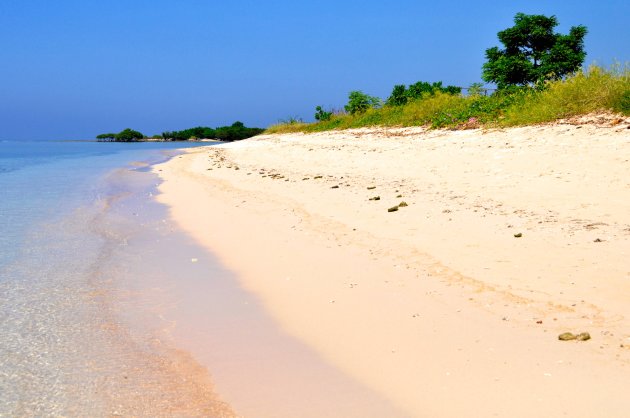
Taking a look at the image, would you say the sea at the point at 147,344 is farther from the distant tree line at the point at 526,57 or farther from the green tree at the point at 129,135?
the green tree at the point at 129,135

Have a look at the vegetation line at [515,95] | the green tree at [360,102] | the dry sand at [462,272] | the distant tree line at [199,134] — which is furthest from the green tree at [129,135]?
the dry sand at [462,272]

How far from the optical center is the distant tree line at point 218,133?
2465 inches

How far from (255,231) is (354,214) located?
4.70 ft

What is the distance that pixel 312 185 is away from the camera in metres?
11.1

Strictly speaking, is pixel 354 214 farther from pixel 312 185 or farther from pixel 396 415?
pixel 396 415

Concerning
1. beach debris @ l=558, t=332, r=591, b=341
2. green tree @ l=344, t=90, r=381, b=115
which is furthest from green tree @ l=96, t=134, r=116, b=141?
beach debris @ l=558, t=332, r=591, b=341

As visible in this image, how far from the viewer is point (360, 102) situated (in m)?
33.3

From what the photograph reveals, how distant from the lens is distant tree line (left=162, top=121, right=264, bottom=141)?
205ft

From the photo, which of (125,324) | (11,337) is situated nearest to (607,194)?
(125,324)

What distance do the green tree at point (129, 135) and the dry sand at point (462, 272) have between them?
76934 millimetres

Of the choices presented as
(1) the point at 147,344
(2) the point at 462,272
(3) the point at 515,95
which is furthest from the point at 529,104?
(1) the point at 147,344

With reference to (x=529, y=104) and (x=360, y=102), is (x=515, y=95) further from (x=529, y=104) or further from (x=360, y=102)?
(x=360, y=102)

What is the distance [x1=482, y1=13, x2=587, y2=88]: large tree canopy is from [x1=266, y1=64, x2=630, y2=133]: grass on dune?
10.6 metres

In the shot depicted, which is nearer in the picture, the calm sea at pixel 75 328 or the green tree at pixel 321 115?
the calm sea at pixel 75 328
